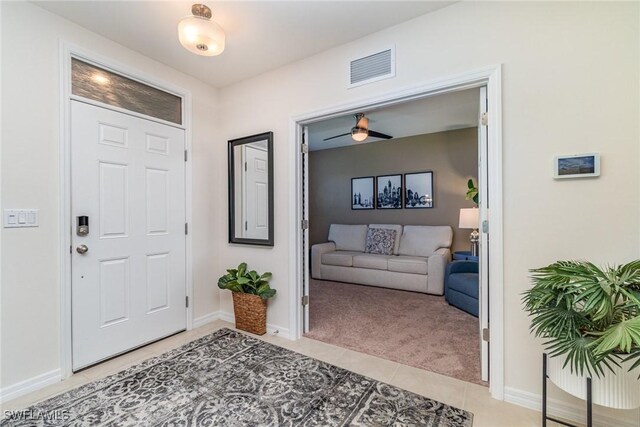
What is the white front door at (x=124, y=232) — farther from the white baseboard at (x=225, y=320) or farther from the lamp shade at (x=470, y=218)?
the lamp shade at (x=470, y=218)

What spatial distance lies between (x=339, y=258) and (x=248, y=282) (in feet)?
7.75

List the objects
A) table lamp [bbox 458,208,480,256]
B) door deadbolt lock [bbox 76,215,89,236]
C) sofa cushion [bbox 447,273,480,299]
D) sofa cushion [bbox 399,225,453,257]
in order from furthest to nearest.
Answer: sofa cushion [bbox 399,225,453,257], table lamp [bbox 458,208,480,256], sofa cushion [bbox 447,273,480,299], door deadbolt lock [bbox 76,215,89,236]

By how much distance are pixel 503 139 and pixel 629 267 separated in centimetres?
91

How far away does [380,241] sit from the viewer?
198 inches

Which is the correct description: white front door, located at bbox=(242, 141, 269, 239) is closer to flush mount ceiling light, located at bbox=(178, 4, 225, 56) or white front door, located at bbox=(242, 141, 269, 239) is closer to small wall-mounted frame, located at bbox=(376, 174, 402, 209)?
flush mount ceiling light, located at bbox=(178, 4, 225, 56)

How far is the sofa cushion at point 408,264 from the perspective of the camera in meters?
4.21

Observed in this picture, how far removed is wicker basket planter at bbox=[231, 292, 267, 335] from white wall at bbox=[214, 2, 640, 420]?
1973mm

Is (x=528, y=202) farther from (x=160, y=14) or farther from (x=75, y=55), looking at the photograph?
(x=75, y=55)

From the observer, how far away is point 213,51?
2.01m

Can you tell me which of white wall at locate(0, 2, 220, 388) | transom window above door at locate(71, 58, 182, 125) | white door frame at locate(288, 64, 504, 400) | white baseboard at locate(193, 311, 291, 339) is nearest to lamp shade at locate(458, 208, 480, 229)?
white door frame at locate(288, 64, 504, 400)

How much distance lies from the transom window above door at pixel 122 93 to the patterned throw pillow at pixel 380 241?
11.5ft

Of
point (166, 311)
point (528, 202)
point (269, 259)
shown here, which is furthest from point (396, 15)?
point (166, 311)

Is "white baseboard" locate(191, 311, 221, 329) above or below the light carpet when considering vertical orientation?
above

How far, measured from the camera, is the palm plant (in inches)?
45.4
